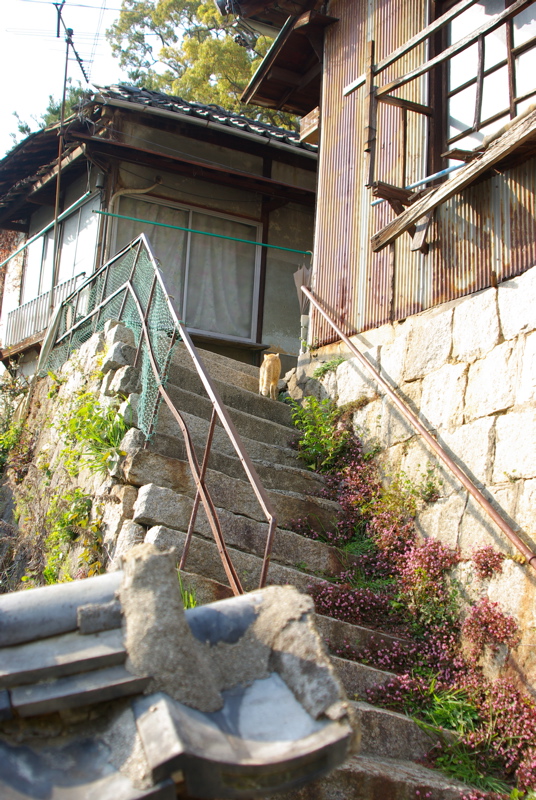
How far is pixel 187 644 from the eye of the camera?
192 cm

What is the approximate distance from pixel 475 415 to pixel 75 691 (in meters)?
3.65

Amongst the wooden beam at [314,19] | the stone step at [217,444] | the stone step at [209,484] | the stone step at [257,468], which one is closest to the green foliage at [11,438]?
the stone step at [217,444]

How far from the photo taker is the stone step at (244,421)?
5.98 metres

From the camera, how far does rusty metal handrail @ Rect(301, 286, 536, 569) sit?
12.8ft

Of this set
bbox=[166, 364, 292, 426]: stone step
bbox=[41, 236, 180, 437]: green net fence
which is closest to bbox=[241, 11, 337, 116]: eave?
bbox=[41, 236, 180, 437]: green net fence

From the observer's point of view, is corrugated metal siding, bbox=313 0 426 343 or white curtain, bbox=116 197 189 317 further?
white curtain, bbox=116 197 189 317

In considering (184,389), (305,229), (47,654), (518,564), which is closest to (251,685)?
(47,654)

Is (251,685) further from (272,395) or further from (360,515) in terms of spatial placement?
(272,395)

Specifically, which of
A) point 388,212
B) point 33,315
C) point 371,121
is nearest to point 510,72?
point 371,121

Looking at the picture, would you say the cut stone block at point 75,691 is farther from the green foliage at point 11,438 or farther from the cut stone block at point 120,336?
the green foliage at point 11,438

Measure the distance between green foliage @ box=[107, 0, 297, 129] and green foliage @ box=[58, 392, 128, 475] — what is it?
10957 mm

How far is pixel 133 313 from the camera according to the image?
6.71 m

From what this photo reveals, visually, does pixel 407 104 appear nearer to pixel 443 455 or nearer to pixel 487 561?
pixel 443 455

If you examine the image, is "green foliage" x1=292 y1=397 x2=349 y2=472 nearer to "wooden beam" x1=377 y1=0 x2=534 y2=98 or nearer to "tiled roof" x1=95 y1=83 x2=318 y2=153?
"wooden beam" x1=377 y1=0 x2=534 y2=98
